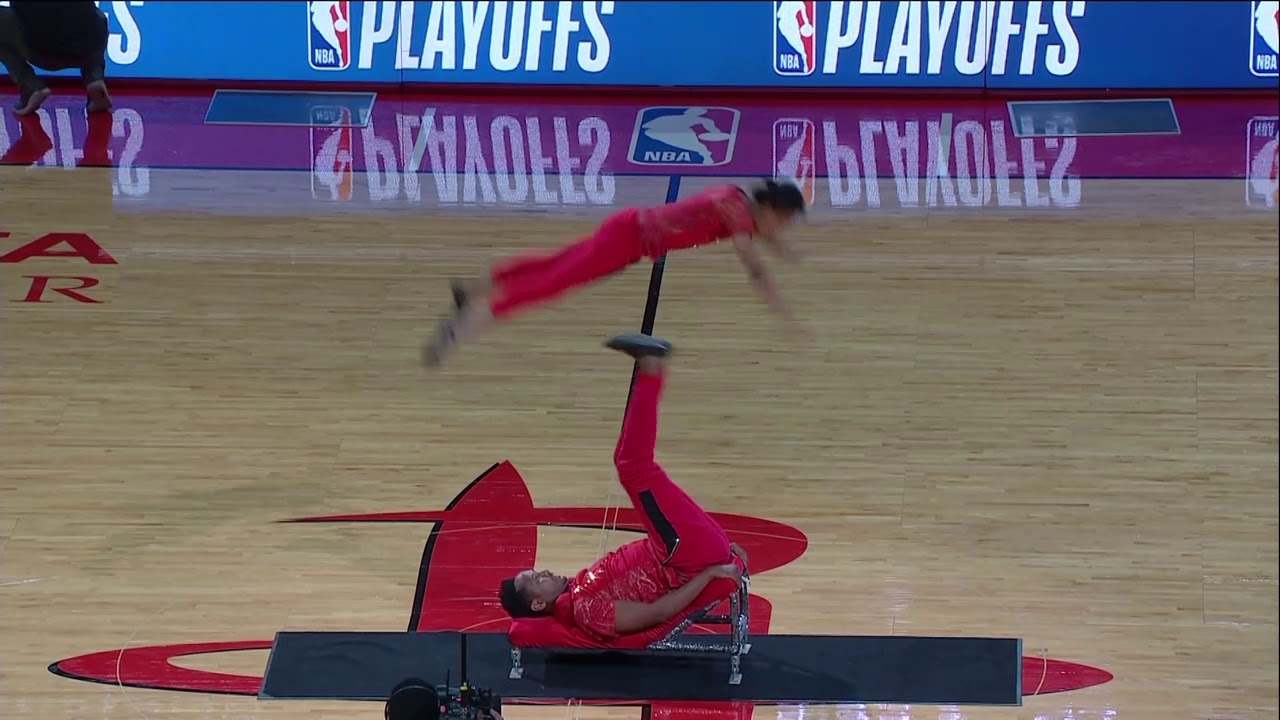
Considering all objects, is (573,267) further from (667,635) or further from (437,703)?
(437,703)

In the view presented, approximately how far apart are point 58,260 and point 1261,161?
26.5 feet

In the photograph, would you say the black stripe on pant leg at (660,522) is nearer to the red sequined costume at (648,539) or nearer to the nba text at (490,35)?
the red sequined costume at (648,539)

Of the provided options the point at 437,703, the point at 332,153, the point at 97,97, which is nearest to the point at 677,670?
the point at 437,703

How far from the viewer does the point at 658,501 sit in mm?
7793

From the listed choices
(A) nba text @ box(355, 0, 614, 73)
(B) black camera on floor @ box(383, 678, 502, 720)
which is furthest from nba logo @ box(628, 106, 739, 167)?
(B) black camera on floor @ box(383, 678, 502, 720)

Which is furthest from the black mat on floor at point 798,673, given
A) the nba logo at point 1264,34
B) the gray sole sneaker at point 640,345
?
the nba logo at point 1264,34

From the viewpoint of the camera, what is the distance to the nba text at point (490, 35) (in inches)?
567

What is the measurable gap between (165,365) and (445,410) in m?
1.70

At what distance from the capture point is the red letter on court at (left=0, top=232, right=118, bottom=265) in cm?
1195

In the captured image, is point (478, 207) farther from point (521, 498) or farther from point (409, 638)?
point (409, 638)

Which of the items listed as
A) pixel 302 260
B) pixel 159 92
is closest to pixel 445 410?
pixel 302 260

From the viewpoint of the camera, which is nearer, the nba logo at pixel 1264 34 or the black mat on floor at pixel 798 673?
the black mat on floor at pixel 798 673

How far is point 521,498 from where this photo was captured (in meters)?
9.37

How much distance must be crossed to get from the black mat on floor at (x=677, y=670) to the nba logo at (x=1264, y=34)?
24.3 feet
